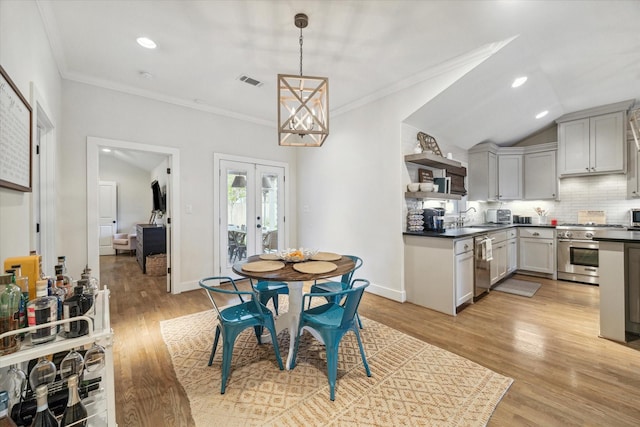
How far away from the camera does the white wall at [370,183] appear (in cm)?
350

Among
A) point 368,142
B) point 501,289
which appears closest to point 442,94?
point 368,142

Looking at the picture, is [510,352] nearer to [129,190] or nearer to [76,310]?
[76,310]

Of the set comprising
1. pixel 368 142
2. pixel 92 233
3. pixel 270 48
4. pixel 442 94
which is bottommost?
pixel 92 233

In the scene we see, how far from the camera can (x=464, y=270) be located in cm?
326

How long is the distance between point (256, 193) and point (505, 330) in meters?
3.96

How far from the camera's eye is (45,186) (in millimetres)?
2627

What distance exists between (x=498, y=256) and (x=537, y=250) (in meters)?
1.19

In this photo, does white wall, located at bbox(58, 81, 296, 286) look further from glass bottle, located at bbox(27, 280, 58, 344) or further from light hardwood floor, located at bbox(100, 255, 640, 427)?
glass bottle, located at bbox(27, 280, 58, 344)

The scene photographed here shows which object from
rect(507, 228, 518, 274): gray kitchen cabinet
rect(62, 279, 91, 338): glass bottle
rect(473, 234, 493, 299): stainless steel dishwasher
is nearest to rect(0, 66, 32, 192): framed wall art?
rect(62, 279, 91, 338): glass bottle

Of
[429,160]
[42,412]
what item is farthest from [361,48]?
[42,412]

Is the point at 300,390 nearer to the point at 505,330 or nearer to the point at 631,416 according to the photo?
the point at 631,416

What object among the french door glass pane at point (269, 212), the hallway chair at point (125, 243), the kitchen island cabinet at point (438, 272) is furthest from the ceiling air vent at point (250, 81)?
the hallway chair at point (125, 243)

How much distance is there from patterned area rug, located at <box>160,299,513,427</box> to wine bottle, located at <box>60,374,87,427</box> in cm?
76

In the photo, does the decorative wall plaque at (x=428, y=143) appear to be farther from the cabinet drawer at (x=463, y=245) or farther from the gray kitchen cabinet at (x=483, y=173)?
the gray kitchen cabinet at (x=483, y=173)
